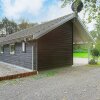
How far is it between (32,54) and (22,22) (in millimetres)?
37142

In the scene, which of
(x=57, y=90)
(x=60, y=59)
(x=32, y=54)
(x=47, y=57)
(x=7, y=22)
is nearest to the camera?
(x=57, y=90)

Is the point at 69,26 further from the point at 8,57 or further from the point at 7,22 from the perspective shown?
the point at 7,22

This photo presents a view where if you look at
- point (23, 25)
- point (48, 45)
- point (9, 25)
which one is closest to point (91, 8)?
point (48, 45)

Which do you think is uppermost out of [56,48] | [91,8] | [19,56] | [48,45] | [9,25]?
[9,25]

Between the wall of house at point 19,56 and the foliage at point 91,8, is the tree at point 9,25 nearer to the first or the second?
the wall of house at point 19,56

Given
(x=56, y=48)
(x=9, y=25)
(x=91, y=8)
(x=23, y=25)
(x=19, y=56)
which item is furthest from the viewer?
(x=23, y=25)

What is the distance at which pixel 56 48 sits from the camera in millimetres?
14047

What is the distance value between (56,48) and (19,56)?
11.1 ft

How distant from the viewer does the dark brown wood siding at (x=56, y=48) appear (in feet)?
42.2

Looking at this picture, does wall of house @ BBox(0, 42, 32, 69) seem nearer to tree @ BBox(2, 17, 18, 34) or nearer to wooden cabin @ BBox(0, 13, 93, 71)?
wooden cabin @ BBox(0, 13, 93, 71)

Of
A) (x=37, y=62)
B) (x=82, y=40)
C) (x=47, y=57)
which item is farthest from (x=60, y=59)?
(x=82, y=40)

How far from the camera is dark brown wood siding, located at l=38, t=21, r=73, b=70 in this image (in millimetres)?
12859

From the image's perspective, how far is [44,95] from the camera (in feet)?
21.4

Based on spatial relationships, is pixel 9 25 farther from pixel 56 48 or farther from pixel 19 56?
pixel 56 48
